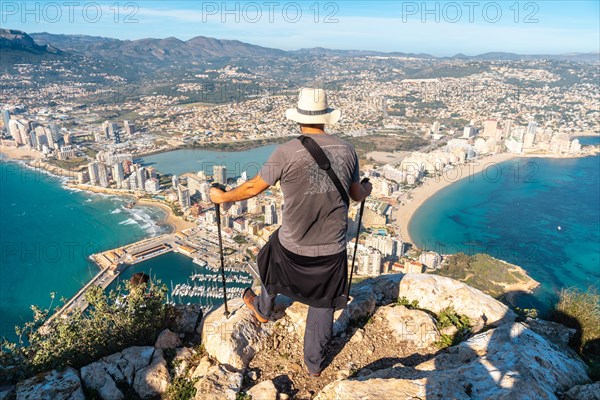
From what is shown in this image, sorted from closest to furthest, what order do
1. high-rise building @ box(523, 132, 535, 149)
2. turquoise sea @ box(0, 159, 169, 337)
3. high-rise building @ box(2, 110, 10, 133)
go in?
turquoise sea @ box(0, 159, 169, 337) < high-rise building @ box(523, 132, 535, 149) < high-rise building @ box(2, 110, 10, 133)

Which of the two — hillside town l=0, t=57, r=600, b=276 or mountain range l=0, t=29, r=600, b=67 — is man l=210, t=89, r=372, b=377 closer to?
hillside town l=0, t=57, r=600, b=276

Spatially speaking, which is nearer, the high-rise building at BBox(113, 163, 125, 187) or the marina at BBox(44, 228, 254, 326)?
the marina at BBox(44, 228, 254, 326)

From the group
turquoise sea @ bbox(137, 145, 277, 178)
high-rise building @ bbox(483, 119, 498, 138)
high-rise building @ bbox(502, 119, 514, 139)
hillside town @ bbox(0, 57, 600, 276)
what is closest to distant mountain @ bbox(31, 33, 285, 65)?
hillside town @ bbox(0, 57, 600, 276)

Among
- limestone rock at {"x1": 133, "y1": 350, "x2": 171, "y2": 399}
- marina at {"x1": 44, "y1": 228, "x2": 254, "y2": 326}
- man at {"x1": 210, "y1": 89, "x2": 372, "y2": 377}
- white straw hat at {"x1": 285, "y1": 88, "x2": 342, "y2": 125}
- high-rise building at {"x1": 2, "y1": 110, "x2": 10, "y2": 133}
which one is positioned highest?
high-rise building at {"x1": 2, "y1": 110, "x2": 10, "y2": 133}

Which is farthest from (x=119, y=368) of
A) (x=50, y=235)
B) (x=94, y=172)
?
(x=94, y=172)

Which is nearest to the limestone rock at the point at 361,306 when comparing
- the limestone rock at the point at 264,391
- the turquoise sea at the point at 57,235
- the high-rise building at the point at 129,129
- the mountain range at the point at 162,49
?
the limestone rock at the point at 264,391

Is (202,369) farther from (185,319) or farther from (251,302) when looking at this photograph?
(185,319)
